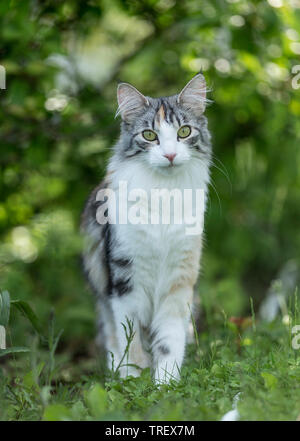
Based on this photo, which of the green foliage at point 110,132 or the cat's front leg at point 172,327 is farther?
the green foliage at point 110,132

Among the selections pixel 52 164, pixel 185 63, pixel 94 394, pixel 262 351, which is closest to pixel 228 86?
pixel 185 63

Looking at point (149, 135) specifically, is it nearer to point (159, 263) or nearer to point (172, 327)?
point (159, 263)

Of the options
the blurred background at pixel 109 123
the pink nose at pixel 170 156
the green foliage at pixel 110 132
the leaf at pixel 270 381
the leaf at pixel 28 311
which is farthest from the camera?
the blurred background at pixel 109 123

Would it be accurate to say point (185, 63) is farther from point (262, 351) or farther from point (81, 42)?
point (262, 351)

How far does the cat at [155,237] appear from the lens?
10.5 ft

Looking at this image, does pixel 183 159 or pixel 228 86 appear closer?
pixel 183 159

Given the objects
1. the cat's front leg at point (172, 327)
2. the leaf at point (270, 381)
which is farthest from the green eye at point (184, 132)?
the leaf at point (270, 381)

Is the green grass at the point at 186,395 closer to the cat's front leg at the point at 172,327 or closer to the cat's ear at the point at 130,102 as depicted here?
the cat's front leg at the point at 172,327

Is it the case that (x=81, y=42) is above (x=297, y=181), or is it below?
above

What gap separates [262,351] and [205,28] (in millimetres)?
2652

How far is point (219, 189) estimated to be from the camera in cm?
574

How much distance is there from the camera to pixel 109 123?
5.00m

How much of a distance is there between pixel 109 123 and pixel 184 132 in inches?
74.7

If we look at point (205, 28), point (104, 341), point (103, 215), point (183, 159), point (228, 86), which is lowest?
point (104, 341)
